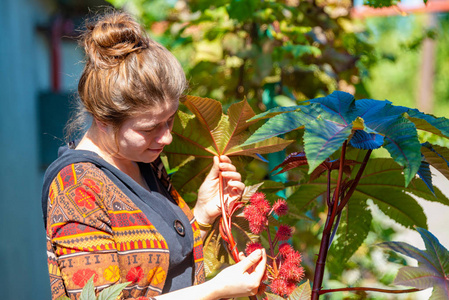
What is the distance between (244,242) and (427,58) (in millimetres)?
11976

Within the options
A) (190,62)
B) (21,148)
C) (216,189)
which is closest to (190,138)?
(216,189)

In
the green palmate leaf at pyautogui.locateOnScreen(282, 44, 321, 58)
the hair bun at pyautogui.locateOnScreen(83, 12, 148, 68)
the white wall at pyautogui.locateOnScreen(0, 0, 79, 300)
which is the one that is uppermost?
the hair bun at pyautogui.locateOnScreen(83, 12, 148, 68)

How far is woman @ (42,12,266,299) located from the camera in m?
0.90

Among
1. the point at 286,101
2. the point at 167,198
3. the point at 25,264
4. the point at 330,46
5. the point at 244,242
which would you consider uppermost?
the point at 330,46

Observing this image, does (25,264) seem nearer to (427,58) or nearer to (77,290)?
(77,290)

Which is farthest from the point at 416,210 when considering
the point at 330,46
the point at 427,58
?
the point at 427,58

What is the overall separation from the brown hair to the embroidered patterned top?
12 centimetres

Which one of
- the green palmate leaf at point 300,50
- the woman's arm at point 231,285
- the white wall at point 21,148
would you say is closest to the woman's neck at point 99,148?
the woman's arm at point 231,285

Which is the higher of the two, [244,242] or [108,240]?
[108,240]

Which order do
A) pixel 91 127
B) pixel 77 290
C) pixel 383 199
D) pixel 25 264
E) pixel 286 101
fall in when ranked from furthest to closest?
1. pixel 25 264
2. pixel 286 101
3. pixel 383 199
4. pixel 91 127
5. pixel 77 290

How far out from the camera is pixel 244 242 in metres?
1.22

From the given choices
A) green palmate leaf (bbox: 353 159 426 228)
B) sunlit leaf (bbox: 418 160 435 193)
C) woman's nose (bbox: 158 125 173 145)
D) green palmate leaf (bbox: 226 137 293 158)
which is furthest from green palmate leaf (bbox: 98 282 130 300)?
green palmate leaf (bbox: 353 159 426 228)

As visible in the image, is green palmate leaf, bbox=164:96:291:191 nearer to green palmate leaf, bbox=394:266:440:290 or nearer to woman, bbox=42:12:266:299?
woman, bbox=42:12:266:299

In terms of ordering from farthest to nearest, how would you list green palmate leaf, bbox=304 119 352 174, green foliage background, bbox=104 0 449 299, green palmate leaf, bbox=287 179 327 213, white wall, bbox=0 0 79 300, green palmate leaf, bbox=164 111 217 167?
white wall, bbox=0 0 79 300, green foliage background, bbox=104 0 449 299, green palmate leaf, bbox=287 179 327 213, green palmate leaf, bbox=164 111 217 167, green palmate leaf, bbox=304 119 352 174
